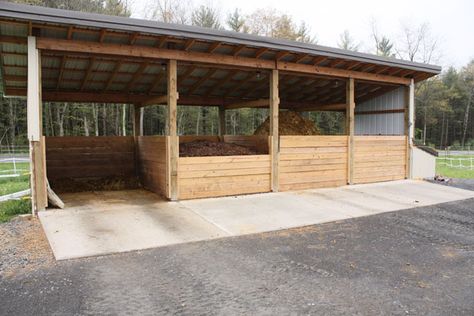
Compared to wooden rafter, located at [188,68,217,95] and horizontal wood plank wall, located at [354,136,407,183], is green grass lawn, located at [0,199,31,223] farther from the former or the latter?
horizontal wood plank wall, located at [354,136,407,183]

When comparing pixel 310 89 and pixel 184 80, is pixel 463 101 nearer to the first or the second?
pixel 310 89

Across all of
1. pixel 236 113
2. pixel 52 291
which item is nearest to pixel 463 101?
pixel 236 113

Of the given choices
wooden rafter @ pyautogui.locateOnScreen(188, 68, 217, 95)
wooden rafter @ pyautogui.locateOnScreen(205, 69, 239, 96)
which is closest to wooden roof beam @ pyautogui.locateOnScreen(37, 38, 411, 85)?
wooden rafter @ pyautogui.locateOnScreen(205, 69, 239, 96)

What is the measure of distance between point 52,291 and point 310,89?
30.5 feet

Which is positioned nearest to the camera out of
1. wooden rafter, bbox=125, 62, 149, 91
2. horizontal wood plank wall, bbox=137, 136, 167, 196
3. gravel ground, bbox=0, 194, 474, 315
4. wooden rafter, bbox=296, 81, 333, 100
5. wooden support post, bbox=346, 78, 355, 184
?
gravel ground, bbox=0, 194, 474, 315

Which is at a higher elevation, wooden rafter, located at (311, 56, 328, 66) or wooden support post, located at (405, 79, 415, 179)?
wooden rafter, located at (311, 56, 328, 66)

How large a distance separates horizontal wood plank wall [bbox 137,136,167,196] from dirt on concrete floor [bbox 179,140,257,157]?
471 mm

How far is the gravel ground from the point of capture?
277 centimetres

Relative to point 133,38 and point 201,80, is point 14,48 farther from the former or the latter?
point 201,80

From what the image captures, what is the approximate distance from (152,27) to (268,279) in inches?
169

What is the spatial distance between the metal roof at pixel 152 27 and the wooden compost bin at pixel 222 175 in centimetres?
206

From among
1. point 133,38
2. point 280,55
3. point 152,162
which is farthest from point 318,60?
point 152,162

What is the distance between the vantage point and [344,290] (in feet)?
10.1

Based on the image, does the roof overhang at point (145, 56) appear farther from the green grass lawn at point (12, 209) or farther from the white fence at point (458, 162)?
the white fence at point (458, 162)
